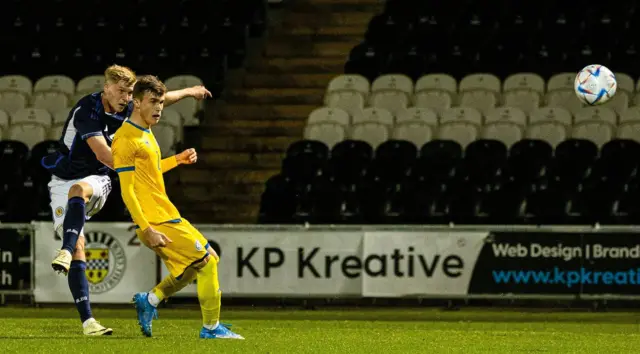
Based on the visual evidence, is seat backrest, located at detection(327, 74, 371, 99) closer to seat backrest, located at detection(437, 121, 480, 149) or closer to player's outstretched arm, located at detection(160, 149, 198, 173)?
seat backrest, located at detection(437, 121, 480, 149)

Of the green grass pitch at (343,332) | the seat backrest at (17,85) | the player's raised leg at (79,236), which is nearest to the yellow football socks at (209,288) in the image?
the green grass pitch at (343,332)

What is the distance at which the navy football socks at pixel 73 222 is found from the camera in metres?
9.02

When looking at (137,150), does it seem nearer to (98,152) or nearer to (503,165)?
(98,152)

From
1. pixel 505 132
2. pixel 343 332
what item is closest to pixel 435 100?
pixel 505 132

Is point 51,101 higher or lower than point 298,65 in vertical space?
lower

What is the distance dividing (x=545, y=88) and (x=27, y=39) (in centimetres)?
788

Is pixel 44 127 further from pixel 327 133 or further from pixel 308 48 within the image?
pixel 308 48

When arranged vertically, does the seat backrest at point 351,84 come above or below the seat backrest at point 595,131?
above

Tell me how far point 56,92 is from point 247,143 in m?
2.87

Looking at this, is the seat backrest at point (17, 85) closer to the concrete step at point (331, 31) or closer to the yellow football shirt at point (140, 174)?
the concrete step at point (331, 31)

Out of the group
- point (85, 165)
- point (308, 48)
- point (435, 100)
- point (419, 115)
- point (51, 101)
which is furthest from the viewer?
point (308, 48)

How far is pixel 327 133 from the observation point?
16.5 meters

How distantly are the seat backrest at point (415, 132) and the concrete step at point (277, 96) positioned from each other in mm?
2359

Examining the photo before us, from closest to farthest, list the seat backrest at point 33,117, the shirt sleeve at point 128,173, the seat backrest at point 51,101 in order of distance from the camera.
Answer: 1. the shirt sleeve at point 128,173
2. the seat backrest at point 33,117
3. the seat backrest at point 51,101
